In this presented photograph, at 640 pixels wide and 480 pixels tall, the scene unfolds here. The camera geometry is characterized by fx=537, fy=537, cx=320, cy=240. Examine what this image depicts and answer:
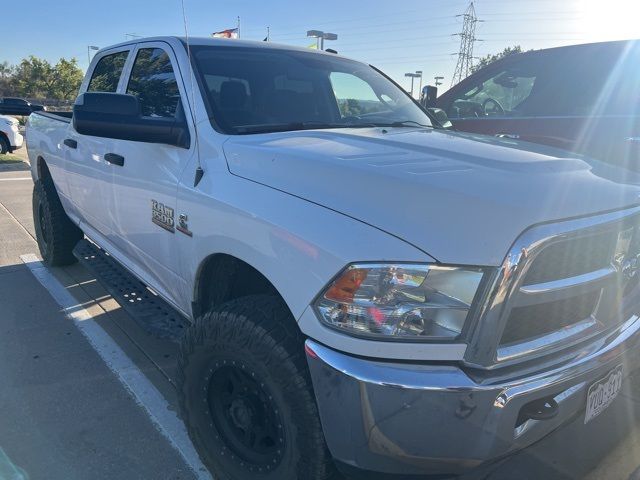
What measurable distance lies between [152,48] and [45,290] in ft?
8.26

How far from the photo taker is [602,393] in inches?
78.7

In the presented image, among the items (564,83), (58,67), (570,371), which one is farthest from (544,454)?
(58,67)

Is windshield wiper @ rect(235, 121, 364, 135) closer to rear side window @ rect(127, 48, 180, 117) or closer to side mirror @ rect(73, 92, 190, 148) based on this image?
side mirror @ rect(73, 92, 190, 148)

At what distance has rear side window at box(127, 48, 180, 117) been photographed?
9.84ft

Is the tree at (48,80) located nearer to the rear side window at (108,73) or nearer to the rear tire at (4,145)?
the rear tire at (4,145)

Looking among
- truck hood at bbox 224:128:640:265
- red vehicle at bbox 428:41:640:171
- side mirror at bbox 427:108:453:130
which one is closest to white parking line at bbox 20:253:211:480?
truck hood at bbox 224:128:640:265

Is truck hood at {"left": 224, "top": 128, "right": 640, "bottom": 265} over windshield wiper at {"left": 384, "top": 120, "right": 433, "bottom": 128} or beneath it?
beneath

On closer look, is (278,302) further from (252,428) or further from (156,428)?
(156,428)

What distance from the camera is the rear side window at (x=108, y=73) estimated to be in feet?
12.7

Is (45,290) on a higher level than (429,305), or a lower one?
lower

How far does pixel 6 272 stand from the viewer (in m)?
5.12

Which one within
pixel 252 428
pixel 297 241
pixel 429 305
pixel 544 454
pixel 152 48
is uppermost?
pixel 152 48

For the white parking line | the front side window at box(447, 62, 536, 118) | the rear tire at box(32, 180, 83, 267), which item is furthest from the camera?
the rear tire at box(32, 180, 83, 267)

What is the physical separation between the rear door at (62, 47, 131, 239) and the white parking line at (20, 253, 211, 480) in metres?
0.68
